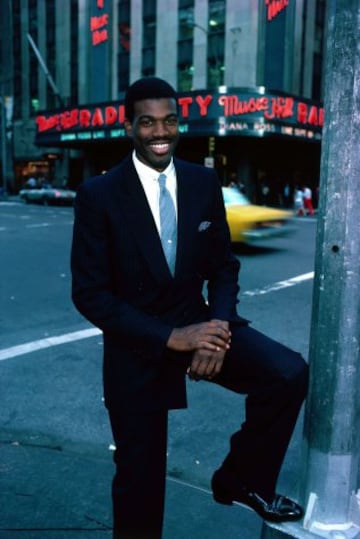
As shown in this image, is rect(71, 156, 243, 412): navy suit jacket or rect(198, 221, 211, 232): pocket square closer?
rect(71, 156, 243, 412): navy suit jacket

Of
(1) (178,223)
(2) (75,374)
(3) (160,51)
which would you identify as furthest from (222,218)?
(3) (160,51)

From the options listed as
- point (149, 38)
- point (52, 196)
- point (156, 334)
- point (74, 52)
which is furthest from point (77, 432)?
point (74, 52)

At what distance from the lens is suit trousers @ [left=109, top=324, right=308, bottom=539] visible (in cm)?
219

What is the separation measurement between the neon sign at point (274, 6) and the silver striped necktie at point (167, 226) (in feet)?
108

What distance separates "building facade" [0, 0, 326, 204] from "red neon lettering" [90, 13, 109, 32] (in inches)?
2.7

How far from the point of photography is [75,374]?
5008 mm

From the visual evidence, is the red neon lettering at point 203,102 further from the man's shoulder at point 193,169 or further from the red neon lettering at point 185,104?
the man's shoulder at point 193,169

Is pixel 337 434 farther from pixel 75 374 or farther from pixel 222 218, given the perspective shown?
pixel 75 374

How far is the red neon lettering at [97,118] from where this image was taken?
113ft

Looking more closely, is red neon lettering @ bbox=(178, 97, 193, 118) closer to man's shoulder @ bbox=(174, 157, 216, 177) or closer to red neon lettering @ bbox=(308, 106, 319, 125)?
red neon lettering @ bbox=(308, 106, 319, 125)

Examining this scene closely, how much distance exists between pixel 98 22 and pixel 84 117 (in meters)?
8.21

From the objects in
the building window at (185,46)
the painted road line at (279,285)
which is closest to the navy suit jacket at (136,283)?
the painted road line at (279,285)

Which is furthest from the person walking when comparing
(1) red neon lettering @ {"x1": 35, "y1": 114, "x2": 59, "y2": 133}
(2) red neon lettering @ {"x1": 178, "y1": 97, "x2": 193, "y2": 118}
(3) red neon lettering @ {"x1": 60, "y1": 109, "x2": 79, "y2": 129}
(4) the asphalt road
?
(4) the asphalt road

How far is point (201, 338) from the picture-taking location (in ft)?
6.96
